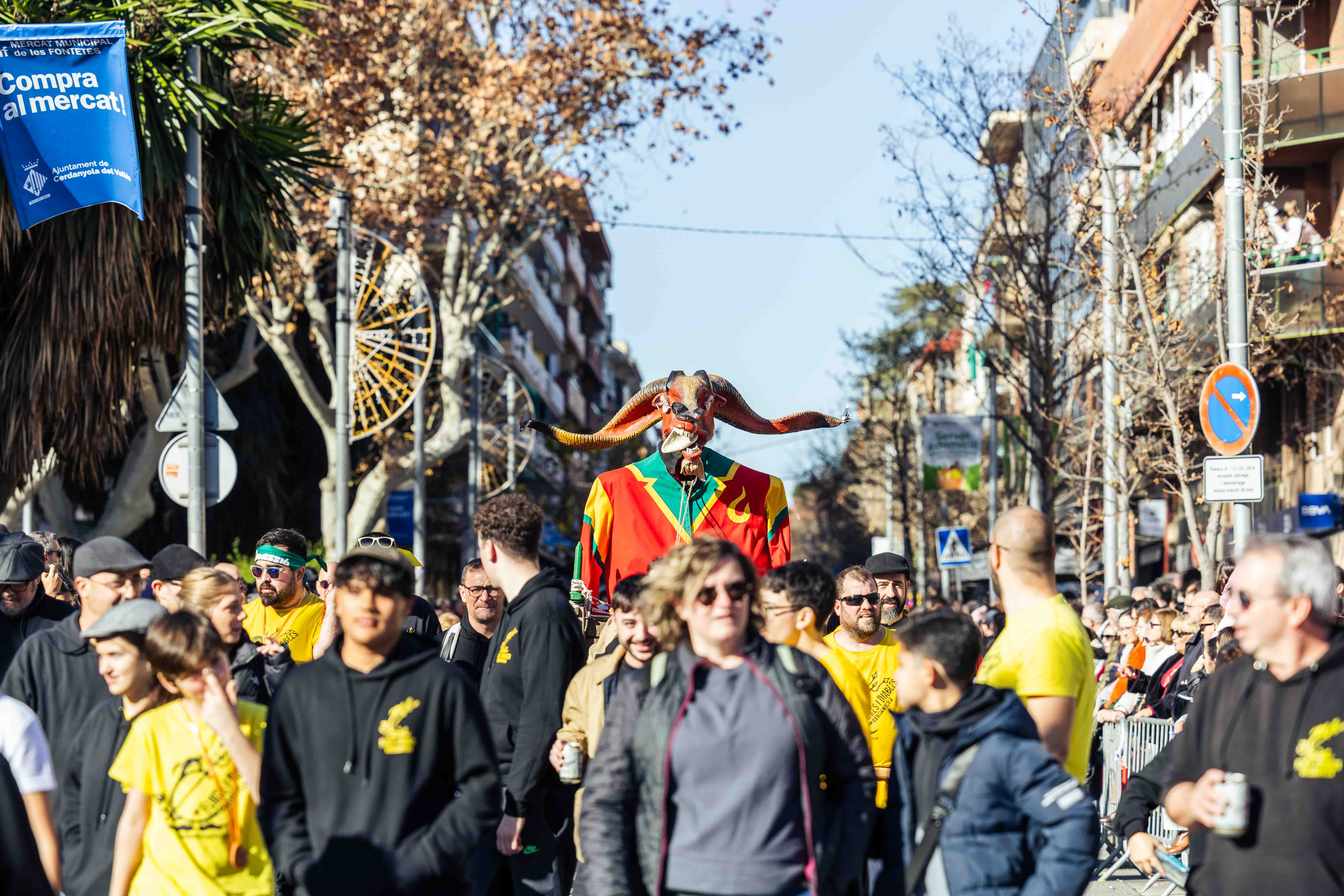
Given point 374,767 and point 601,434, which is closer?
point 374,767

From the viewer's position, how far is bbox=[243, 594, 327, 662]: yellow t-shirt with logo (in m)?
8.52

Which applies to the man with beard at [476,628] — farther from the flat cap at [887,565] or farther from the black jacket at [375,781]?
the black jacket at [375,781]

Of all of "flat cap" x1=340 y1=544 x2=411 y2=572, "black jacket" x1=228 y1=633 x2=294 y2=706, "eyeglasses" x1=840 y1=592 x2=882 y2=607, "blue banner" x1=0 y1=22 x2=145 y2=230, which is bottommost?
"black jacket" x1=228 y1=633 x2=294 y2=706

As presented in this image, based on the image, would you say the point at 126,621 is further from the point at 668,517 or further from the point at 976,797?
the point at 668,517

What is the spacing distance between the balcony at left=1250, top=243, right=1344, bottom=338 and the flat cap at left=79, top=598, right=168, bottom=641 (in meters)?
19.9

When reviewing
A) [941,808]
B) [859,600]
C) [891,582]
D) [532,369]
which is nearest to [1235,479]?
[891,582]

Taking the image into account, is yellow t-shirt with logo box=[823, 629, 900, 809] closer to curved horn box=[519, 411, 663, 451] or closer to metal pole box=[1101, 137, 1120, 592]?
curved horn box=[519, 411, 663, 451]

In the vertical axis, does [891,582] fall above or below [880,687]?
above

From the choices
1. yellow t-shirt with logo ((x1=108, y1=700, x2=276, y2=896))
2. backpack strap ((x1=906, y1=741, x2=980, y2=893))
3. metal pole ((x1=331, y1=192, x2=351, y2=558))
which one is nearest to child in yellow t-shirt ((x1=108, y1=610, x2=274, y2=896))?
yellow t-shirt with logo ((x1=108, y1=700, x2=276, y2=896))

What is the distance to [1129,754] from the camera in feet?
36.2

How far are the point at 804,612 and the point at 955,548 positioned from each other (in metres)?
21.6

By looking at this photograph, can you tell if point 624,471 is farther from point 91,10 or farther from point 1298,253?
point 1298,253

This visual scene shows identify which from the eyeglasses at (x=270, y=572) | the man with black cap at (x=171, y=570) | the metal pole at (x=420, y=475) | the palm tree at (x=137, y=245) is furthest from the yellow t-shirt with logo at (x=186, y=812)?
the metal pole at (x=420, y=475)

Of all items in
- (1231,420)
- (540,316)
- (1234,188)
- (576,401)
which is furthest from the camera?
(576,401)
